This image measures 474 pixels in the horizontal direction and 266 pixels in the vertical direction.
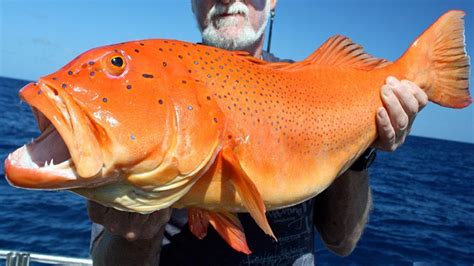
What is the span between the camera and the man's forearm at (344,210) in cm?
288

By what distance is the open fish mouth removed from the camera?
1.29 meters

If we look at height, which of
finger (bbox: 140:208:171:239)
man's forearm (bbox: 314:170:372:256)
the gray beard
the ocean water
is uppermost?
the gray beard

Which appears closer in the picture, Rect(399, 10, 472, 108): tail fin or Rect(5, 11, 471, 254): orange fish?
Rect(5, 11, 471, 254): orange fish

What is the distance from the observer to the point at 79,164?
1306mm

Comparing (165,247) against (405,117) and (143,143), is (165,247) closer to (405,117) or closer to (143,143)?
(143,143)

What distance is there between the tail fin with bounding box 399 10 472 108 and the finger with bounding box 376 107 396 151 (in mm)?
350

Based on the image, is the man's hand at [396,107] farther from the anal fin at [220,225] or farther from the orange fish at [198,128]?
the anal fin at [220,225]

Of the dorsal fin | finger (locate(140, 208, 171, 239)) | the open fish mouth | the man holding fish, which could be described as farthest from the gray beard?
the open fish mouth

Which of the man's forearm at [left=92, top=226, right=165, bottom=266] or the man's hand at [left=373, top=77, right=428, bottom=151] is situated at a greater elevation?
the man's hand at [left=373, top=77, right=428, bottom=151]

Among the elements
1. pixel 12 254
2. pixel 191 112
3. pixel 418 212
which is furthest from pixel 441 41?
pixel 418 212

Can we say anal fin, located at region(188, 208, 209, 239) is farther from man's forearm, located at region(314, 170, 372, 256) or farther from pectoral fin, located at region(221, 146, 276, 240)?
man's forearm, located at region(314, 170, 372, 256)

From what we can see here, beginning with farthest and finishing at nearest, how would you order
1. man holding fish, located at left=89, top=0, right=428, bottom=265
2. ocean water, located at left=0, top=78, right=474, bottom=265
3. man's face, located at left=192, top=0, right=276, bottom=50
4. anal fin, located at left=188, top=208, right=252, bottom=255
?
ocean water, located at left=0, top=78, right=474, bottom=265 → man's face, located at left=192, top=0, right=276, bottom=50 → man holding fish, located at left=89, top=0, right=428, bottom=265 → anal fin, located at left=188, top=208, right=252, bottom=255

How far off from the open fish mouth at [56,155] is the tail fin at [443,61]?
1891 millimetres

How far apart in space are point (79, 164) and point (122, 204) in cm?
25
